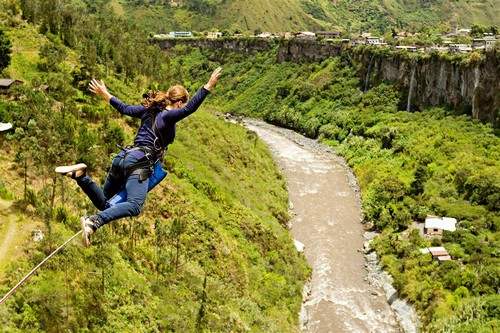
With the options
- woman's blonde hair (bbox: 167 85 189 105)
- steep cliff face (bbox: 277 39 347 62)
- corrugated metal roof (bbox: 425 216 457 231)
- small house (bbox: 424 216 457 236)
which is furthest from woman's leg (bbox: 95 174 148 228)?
steep cliff face (bbox: 277 39 347 62)

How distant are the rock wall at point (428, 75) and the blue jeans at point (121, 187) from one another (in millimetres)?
55962

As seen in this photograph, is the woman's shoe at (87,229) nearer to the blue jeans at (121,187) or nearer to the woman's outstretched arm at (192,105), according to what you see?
the blue jeans at (121,187)

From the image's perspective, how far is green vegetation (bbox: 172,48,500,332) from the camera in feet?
111

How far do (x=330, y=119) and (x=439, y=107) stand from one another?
55.4ft

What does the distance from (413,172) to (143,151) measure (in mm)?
49087

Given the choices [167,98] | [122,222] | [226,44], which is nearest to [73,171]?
[167,98]

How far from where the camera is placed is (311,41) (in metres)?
103

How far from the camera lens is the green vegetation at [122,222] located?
18625mm

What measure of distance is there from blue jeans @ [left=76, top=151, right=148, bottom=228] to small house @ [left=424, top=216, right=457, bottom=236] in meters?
37.0

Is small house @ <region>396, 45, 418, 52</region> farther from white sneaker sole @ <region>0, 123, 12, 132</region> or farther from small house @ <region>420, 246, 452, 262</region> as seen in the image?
white sneaker sole @ <region>0, 123, 12, 132</region>

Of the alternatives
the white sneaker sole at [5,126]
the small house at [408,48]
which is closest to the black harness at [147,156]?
the white sneaker sole at [5,126]

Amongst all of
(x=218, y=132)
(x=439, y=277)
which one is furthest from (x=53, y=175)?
(x=218, y=132)

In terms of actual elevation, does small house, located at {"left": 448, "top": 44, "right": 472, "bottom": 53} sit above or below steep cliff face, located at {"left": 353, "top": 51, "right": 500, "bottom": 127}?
above

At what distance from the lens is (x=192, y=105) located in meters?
8.70
